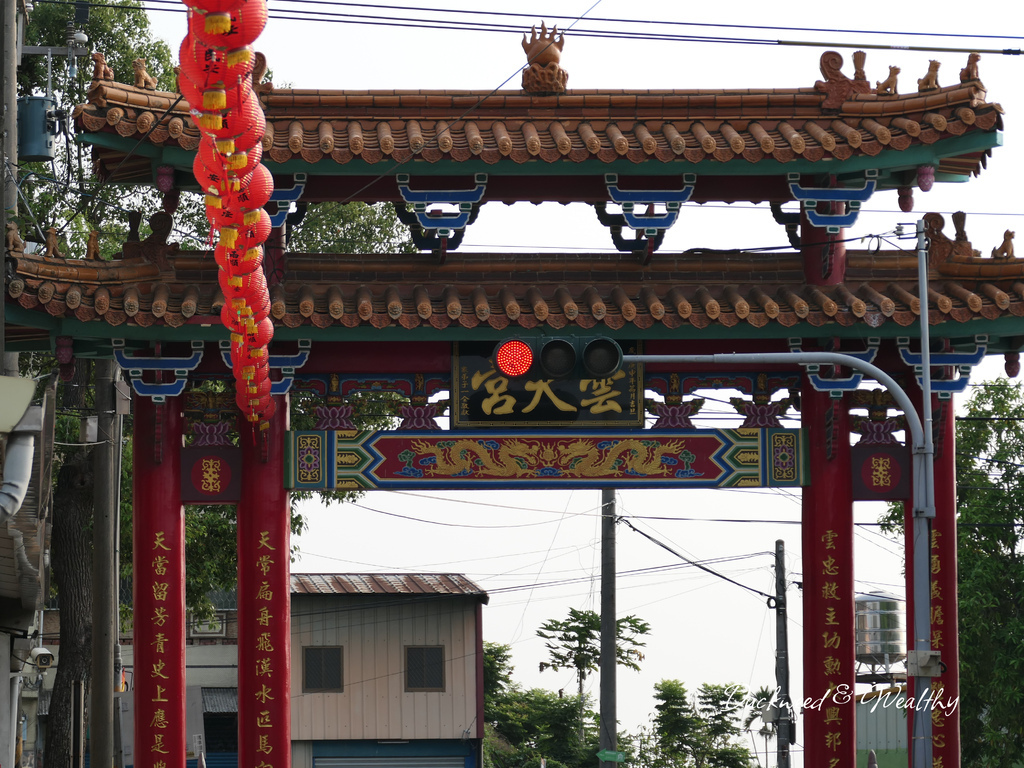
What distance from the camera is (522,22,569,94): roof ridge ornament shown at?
14.9 m

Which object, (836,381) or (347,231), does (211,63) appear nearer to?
(836,381)

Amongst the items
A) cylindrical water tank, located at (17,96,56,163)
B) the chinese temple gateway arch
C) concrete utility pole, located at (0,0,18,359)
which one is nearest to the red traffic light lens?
the chinese temple gateway arch

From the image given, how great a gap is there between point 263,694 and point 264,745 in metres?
0.46

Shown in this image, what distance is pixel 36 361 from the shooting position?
24.3 m

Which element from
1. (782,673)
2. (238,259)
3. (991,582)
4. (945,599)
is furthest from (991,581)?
(238,259)

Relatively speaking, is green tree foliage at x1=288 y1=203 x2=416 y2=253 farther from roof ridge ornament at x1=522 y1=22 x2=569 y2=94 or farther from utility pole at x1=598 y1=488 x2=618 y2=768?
roof ridge ornament at x1=522 y1=22 x2=569 y2=94

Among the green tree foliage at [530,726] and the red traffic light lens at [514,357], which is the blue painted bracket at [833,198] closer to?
the red traffic light lens at [514,357]

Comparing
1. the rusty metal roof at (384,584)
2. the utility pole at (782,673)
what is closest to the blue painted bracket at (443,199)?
the utility pole at (782,673)

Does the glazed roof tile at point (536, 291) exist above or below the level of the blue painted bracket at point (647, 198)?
below

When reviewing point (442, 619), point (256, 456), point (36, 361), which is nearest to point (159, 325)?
point (256, 456)

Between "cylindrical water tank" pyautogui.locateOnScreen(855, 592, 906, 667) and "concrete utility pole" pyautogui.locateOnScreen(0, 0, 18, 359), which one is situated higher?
"concrete utility pole" pyautogui.locateOnScreen(0, 0, 18, 359)

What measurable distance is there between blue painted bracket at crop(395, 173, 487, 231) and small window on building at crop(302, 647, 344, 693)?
50.7ft

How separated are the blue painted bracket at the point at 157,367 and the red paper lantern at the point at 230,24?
5.43 metres

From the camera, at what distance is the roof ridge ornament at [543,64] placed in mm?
14938
